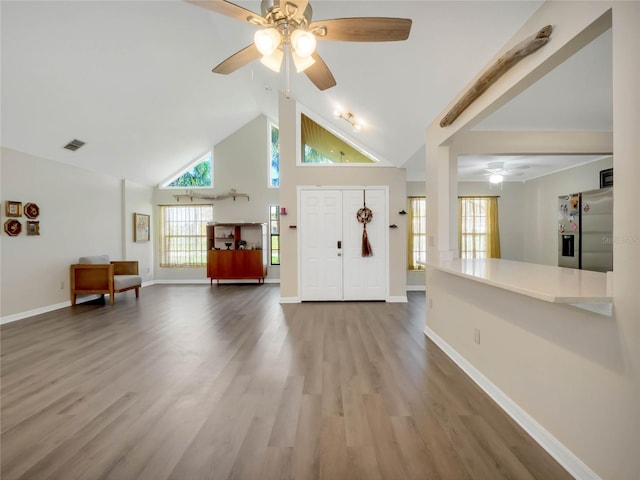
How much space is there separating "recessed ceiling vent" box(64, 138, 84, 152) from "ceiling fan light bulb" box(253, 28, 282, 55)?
5019mm

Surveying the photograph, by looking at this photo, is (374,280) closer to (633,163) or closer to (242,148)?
(633,163)

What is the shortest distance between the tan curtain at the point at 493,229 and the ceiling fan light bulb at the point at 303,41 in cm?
609

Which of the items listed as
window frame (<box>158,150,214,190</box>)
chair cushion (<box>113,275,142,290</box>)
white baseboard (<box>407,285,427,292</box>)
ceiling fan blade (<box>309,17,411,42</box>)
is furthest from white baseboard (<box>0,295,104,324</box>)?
white baseboard (<box>407,285,427,292</box>)

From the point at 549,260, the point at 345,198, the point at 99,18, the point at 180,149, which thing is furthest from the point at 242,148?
the point at 549,260

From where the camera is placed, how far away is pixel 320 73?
2.53m

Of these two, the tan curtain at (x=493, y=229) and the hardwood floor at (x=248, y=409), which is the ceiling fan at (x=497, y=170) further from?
the hardwood floor at (x=248, y=409)

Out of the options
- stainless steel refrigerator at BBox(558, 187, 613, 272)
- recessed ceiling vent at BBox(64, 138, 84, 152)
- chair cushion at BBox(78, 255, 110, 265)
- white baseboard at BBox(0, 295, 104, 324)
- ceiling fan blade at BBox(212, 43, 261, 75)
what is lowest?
white baseboard at BBox(0, 295, 104, 324)

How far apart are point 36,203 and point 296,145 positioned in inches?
174

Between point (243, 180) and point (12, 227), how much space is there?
4.77 metres

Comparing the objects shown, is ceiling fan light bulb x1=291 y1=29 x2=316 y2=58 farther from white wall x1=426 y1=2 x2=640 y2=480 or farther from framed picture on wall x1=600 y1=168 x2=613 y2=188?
framed picture on wall x1=600 y1=168 x2=613 y2=188

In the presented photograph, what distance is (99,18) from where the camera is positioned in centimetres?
352

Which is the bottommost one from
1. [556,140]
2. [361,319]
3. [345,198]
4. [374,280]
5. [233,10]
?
[361,319]

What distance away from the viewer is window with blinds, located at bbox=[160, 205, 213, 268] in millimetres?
8438

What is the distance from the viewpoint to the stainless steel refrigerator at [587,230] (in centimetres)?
405
